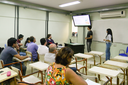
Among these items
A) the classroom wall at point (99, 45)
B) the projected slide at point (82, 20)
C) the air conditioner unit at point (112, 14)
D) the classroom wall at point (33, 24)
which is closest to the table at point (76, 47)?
the classroom wall at point (99, 45)

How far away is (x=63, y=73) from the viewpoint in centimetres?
124

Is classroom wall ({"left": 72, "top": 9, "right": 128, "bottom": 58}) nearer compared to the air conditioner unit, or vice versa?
the air conditioner unit

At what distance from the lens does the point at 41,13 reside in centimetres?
606

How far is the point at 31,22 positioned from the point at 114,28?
13.8ft

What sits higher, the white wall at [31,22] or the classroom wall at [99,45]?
the white wall at [31,22]

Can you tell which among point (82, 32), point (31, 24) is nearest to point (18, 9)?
point (31, 24)

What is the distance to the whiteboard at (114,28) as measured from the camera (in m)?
5.23

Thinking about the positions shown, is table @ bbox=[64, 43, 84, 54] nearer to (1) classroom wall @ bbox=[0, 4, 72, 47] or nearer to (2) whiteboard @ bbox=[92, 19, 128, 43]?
(2) whiteboard @ bbox=[92, 19, 128, 43]

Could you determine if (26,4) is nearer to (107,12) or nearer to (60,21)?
(60,21)

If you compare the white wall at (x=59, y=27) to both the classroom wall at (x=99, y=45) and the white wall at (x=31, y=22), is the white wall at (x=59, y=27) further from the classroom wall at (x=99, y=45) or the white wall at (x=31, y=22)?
the classroom wall at (x=99, y=45)

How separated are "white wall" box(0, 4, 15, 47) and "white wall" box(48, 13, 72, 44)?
2.14 metres

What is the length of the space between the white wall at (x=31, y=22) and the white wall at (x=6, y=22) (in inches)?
16.0

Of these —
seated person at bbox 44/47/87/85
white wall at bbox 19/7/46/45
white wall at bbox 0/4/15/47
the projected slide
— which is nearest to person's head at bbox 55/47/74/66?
seated person at bbox 44/47/87/85

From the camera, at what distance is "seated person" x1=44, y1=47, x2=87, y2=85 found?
1213 millimetres
